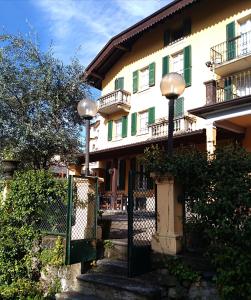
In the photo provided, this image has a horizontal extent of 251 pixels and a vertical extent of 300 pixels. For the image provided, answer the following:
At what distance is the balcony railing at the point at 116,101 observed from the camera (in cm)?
2108

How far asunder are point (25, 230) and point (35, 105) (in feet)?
17.1

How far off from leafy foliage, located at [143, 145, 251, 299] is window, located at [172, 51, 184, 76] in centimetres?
1386

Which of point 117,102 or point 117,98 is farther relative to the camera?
point 117,98

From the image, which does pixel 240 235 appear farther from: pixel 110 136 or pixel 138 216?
pixel 110 136

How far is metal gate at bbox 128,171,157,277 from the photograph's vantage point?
225 inches

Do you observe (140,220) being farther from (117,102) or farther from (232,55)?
Answer: (117,102)

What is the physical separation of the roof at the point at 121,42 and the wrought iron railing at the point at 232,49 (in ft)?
8.62

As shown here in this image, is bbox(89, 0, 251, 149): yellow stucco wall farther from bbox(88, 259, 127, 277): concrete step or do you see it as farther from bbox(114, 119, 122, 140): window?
bbox(88, 259, 127, 277): concrete step

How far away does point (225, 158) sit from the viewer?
5.18 m

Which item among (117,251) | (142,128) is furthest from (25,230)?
(142,128)

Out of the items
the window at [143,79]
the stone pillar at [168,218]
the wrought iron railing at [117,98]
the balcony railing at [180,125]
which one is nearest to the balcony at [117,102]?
the wrought iron railing at [117,98]

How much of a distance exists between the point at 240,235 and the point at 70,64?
390 inches

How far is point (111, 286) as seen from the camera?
5.48 meters

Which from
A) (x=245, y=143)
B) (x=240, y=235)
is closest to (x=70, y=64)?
(x=245, y=143)
